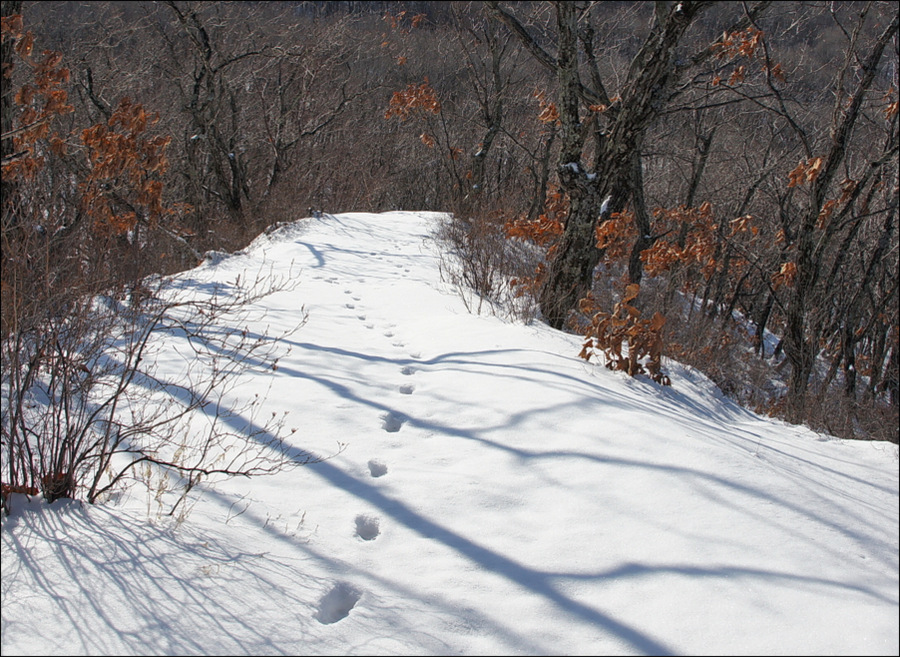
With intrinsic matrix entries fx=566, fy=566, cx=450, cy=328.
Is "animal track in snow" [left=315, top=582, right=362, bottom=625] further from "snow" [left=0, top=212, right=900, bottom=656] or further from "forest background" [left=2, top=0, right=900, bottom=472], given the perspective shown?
"forest background" [left=2, top=0, right=900, bottom=472]

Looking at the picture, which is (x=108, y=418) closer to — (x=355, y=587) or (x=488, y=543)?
(x=355, y=587)

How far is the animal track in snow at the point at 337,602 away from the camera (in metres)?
1.70

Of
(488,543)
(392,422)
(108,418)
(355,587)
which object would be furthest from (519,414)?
(108,418)

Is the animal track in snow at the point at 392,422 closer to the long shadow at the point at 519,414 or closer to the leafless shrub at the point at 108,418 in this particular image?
the long shadow at the point at 519,414

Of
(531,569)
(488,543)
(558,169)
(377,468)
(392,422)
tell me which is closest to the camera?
(531,569)

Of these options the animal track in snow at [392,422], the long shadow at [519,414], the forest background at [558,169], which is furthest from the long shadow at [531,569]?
the forest background at [558,169]

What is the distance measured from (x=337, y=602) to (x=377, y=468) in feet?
2.92

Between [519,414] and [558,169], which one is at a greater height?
[558,169]

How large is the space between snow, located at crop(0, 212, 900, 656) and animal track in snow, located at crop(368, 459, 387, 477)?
0.02 m

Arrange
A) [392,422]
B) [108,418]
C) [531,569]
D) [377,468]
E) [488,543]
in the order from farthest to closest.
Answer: [392,422], [377,468], [108,418], [488,543], [531,569]

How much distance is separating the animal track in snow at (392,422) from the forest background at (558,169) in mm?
1502

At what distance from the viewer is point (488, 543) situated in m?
2.07

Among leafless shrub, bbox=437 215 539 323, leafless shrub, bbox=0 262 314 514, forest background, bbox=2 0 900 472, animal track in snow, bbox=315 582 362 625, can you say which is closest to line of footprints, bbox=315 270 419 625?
animal track in snow, bbox=315 582 362 625

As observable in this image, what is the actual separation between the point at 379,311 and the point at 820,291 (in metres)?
6.55
